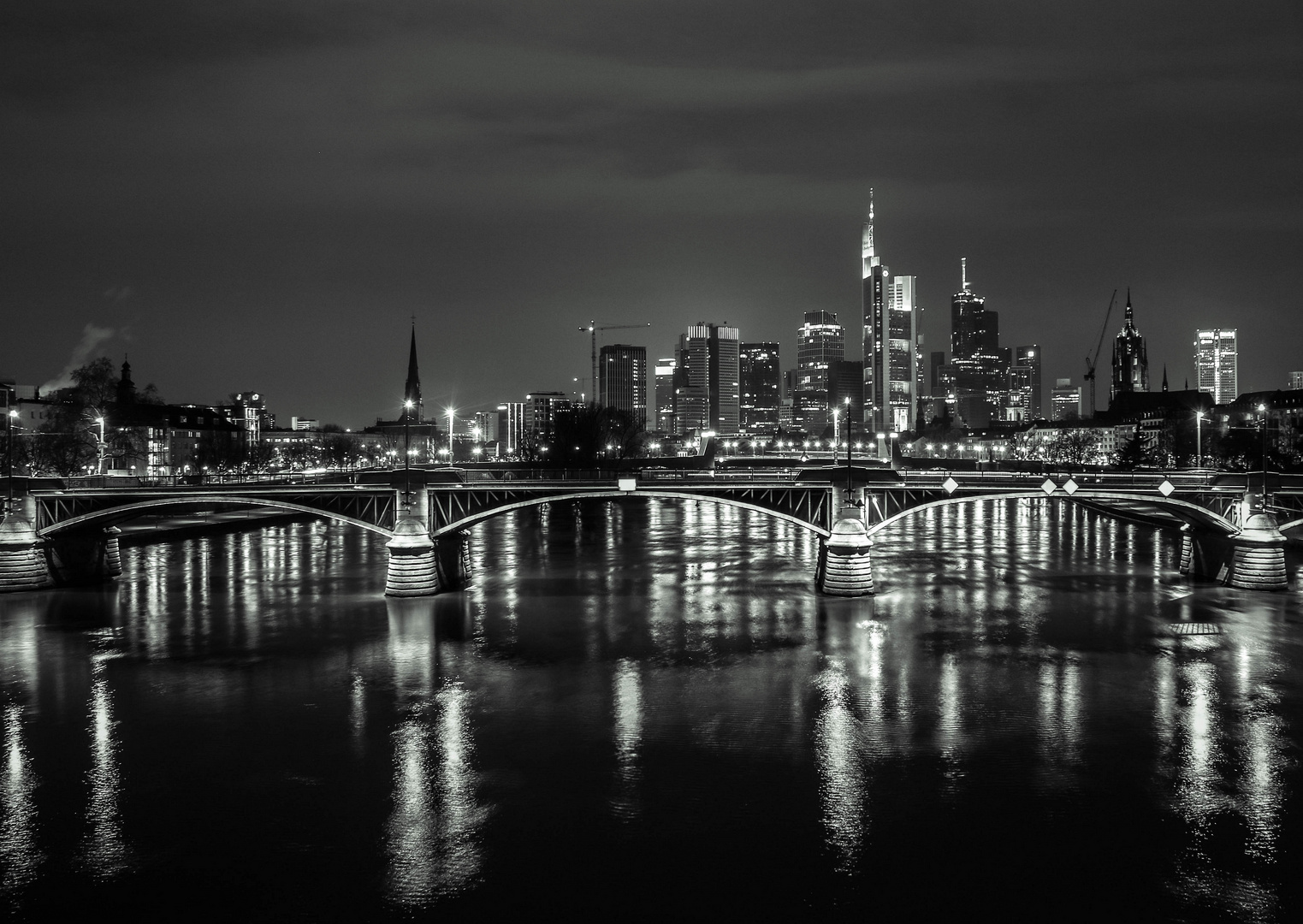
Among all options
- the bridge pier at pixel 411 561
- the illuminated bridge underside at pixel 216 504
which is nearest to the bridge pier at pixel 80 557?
the illuminated bridge underside at pixel 216 504

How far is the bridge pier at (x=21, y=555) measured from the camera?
5797cm

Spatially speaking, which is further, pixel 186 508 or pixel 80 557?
pixel 80 557

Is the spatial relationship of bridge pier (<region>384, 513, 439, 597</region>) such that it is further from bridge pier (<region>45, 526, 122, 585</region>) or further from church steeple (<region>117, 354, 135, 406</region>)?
church steeple (<region>117, 354, 135, 406</region>)

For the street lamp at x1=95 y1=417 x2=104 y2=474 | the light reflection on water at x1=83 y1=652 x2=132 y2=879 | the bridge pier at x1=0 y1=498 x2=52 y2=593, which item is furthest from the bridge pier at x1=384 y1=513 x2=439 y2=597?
the street lamp at x1=95 y1=417 x2=104 y2=474

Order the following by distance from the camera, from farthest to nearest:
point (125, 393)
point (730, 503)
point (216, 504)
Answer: point (125, 393) < point (216, 504) < point (730, 503)

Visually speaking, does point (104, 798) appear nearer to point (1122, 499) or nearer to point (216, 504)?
point (216, 504)

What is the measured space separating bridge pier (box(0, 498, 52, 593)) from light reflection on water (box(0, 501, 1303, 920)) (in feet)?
12.9

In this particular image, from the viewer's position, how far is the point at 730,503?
180 ft

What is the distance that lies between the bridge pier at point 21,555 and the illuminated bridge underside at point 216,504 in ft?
2.71

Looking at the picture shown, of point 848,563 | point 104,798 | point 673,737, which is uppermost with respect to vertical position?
point 848,563

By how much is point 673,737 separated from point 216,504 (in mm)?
39597

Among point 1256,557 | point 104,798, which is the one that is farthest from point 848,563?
point 104,798

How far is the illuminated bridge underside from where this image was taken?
5609 cm

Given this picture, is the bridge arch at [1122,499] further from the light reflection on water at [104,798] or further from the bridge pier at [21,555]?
the bridge pier at [21,555]
